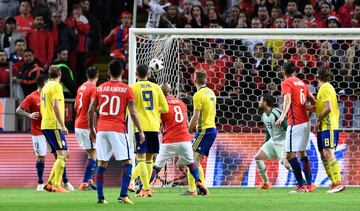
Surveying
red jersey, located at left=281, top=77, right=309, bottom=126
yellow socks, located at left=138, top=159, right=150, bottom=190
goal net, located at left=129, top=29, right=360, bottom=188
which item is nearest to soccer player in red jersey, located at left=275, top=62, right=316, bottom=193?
red jersey, located at left=281, top=77, right=309, bottom=126

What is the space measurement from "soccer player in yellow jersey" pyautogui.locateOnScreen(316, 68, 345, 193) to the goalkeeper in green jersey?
1.28 m

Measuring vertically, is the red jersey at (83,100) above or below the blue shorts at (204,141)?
above

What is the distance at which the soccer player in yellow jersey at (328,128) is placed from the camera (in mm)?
17031

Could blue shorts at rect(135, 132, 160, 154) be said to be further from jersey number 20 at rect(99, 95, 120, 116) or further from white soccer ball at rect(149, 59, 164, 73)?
→ white soccer ball at rect(149, 59, 164, 73)

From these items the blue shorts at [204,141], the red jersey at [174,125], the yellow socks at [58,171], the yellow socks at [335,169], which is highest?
the red jersey at [174,125]

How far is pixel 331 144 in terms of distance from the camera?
17188 mm

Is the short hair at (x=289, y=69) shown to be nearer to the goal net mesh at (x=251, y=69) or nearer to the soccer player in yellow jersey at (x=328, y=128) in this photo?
the soccer player in yellow jersey at (x=328, y=128)

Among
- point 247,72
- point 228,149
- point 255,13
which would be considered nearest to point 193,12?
point 255,13

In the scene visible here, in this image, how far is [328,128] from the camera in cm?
1720

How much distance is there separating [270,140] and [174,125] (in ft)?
10.2

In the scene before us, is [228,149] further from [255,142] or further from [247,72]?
[247,72]

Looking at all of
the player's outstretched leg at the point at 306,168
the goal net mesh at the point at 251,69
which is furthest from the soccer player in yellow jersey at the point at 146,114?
the goal net mesh at the point at 251,69

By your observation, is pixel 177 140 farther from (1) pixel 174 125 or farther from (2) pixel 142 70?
(2) pixel 142 70

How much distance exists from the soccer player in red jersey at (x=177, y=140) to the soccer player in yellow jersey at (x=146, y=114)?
342mm
